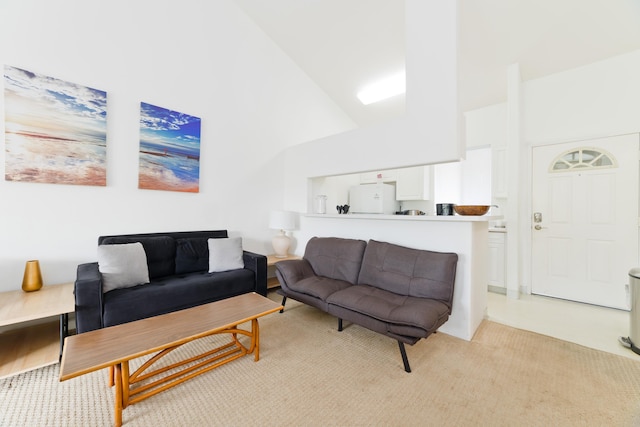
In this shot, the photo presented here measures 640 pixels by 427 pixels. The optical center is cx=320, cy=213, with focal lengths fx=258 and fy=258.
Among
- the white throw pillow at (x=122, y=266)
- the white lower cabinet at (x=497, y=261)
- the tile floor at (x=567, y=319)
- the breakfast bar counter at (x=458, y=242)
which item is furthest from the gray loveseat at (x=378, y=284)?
the white lower cabinet at (x=497, y=261)

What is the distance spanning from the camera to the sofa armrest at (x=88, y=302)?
187cm

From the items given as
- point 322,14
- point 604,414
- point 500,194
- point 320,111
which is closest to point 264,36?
point 322,14

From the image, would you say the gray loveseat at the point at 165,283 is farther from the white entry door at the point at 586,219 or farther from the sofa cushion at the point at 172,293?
the white entry door at the point at 586,219

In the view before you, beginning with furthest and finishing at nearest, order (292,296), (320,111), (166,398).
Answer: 1. (320,111)
2. (292,296)
3. (166,398)

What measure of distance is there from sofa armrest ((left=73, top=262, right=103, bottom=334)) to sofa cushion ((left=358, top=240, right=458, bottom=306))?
7.30 ft

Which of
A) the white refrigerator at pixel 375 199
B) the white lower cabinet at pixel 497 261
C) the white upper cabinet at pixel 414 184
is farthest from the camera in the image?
the white refrigerator at pixel 375 199

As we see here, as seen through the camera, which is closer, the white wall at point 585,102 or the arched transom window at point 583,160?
the white wall at point 585,102

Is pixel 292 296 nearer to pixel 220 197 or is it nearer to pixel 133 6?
pixel 220 197

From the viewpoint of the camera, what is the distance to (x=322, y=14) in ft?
11.0

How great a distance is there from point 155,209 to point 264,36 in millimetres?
2969

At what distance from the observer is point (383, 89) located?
418cm

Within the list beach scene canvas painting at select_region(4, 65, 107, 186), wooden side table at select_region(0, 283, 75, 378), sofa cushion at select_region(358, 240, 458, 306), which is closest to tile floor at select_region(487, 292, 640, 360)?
sofa cushion at select_region(358, 240, 458, 306)

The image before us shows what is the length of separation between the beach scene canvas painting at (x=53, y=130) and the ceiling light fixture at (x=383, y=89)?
11.6 ft

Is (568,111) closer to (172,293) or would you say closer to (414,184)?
(414,184)
